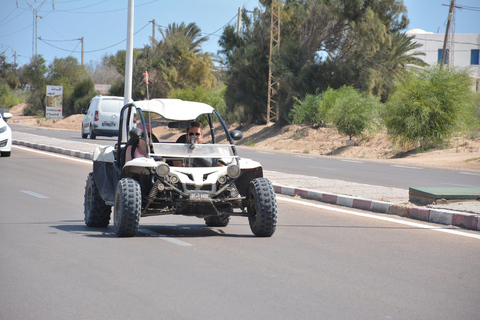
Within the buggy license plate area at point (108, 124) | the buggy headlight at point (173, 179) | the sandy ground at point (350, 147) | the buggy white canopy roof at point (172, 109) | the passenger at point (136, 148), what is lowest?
the sandy ground at point (350, 147)

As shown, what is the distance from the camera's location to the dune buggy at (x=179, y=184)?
7863 millimetres

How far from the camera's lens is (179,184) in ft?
26.1

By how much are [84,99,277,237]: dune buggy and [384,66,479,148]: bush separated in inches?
889

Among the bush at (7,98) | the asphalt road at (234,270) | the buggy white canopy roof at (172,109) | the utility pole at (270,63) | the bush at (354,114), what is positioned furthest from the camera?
the bush at (7,98)

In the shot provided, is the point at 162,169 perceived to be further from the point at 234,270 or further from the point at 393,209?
the point at 393,209

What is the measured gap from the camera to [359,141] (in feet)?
119

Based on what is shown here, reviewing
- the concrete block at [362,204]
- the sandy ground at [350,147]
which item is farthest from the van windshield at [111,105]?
the concrete block at [362,204]

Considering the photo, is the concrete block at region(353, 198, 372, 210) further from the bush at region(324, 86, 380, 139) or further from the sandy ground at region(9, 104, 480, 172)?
the bush at region(324, 86, 380, 139)

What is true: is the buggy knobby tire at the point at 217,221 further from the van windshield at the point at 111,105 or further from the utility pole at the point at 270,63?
the utility pole at the point at 270,63

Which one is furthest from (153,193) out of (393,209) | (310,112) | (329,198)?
(310,112)

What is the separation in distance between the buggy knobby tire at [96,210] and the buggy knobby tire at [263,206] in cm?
189

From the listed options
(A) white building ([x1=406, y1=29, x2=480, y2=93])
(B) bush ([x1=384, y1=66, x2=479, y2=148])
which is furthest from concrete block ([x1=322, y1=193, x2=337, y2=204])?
(A) white building ([x1=406, y1=29, x2=480, y2=93])

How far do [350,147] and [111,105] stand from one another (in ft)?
38.5

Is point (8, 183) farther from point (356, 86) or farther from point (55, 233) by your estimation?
point (356, 86)
